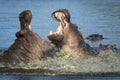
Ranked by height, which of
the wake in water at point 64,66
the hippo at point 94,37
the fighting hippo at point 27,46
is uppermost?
the fighting hippo at point 27,46

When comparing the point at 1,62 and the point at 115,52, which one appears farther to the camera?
the point at 115,52

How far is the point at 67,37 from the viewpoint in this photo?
45.2 ft

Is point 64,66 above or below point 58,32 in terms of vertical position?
below

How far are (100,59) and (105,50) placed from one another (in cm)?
166

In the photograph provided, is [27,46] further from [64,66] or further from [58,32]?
[64,66]

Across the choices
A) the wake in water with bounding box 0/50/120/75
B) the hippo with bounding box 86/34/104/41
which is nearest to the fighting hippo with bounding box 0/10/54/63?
the wake in water with bounding box 0/50/120/75

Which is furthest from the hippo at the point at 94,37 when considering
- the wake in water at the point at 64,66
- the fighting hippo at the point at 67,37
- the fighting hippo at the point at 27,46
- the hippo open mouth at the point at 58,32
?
the fighting hippo at the point at 27,46

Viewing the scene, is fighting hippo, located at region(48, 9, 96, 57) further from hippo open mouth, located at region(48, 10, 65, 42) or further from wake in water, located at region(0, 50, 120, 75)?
wake in water, located at region(0, 50, 120, 75)

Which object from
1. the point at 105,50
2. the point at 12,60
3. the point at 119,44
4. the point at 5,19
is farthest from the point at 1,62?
the point at 5,19

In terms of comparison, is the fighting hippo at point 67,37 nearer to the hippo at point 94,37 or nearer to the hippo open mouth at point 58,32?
the hippo open mouth at point 58,32

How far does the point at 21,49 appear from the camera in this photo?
13.7m

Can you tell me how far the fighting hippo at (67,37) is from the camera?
13727 mm

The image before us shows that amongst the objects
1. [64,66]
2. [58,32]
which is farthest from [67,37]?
[64,66]

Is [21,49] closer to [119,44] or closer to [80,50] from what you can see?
[80,50]
